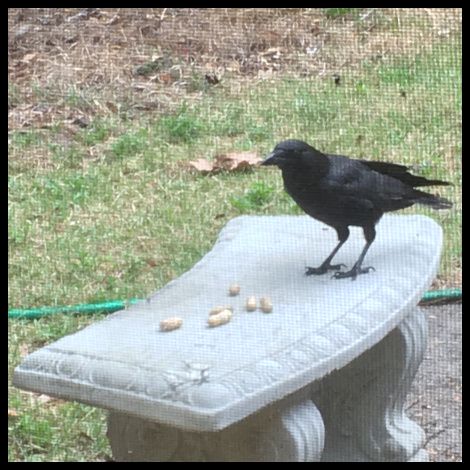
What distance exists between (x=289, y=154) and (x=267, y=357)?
0.24 meters

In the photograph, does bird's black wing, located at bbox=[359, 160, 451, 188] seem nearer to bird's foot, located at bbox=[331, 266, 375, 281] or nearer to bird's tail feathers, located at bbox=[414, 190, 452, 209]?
bird's tail feathers, located at bbox=[414, 190, 452, 209]

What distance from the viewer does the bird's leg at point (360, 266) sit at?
1.16 meters

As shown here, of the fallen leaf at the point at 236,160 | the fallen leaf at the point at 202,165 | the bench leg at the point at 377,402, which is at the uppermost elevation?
the fallen leaf at the point at 236,160

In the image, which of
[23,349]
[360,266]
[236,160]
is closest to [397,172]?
[360,266]

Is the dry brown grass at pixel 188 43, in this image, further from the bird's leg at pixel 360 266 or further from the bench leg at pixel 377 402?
the bench leg at pixel 377 402

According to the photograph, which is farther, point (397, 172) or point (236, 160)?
point (236, 160)

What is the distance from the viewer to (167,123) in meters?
1.30

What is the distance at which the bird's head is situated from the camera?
3.62ft

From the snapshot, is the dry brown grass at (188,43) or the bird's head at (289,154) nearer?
the bird's head at (289,154)

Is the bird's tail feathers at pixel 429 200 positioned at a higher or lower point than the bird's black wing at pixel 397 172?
lower

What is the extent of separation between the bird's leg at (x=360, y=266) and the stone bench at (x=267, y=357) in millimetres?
12

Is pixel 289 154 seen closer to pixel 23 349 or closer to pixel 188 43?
pixel 188 43

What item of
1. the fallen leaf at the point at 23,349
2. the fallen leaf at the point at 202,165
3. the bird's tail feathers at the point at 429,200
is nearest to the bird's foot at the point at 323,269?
the bird's tail feathers at the point at 429,200
